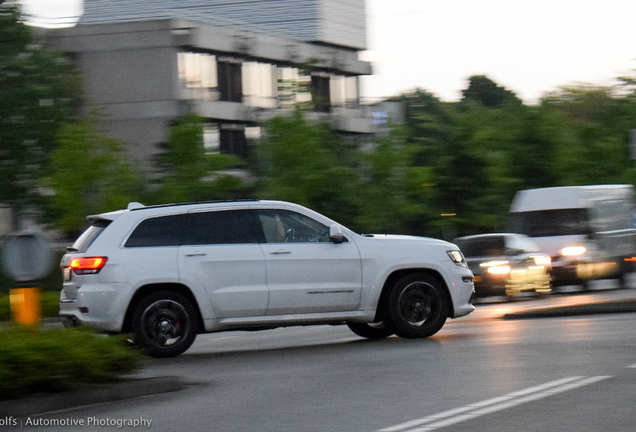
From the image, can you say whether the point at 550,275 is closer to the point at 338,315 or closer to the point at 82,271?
the point at 338,315

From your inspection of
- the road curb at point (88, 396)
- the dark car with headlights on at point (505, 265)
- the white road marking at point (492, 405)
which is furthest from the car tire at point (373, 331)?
the dark car with headlights on at point (505, 265)

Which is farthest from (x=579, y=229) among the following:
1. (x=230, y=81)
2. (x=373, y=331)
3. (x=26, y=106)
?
(x=230, y=81)

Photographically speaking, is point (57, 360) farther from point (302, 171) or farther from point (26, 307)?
point (302, 171)

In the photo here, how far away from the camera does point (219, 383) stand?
1035 cm

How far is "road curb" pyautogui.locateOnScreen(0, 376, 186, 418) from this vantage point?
8492 millimetres

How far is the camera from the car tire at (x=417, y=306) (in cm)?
1370

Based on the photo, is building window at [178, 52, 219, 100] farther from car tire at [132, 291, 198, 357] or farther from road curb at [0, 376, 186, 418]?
road curb at [0, 376, 186, 418]

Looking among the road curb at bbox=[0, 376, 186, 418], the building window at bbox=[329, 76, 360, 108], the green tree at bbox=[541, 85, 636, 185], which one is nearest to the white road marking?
the road curb at bbox=[0, 376, 186, 418]

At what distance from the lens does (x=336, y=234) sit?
13391 millimetres

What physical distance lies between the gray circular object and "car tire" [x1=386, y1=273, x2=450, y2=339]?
477cm

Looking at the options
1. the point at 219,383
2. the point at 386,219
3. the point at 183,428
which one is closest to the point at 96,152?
the point at 386,219

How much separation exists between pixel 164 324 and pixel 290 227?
1.83m

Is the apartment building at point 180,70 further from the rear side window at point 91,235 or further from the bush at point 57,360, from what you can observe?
the bush at point 57,360

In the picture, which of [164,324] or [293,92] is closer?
[164,324]
